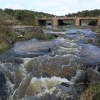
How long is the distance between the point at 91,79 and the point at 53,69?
282cm

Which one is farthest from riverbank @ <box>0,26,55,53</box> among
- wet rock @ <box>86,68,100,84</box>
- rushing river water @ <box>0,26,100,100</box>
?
wet rock @ <box>86,68,100,84</box>

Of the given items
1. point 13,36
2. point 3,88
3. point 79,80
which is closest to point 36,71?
point 3,88

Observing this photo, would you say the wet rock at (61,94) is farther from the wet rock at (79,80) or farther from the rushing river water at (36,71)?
the wet rock at (79,80)

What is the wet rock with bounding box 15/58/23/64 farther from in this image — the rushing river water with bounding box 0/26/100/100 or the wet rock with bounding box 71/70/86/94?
the wet rock with bounding box 71/70/86/94

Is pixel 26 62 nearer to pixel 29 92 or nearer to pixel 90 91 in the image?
pixel 29 92

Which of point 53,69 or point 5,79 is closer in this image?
point 5,79

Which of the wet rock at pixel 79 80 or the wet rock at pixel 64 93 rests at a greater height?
the wet rock at pixel 64 93

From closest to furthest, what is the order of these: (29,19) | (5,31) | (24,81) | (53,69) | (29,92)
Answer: (29,92) < (24,81) < (53,69) < (5,31) < (29,19)

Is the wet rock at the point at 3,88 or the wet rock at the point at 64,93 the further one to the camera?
the wet rock at the point at 3,88

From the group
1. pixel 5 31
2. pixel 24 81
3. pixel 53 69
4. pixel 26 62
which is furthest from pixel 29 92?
pixel 5 31

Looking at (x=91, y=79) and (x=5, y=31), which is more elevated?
(x=5, y=31)

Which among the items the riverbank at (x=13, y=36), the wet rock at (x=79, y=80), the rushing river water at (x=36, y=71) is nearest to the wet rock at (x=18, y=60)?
the rushing river water at (x=36, y=71)

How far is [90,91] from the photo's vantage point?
29.2ft

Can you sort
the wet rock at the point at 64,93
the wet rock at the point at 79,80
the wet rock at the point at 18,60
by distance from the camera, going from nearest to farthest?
the wet rock at the point at 64,93, the wet rock at the point at 79,80, the wet rock at the point at 18,60
